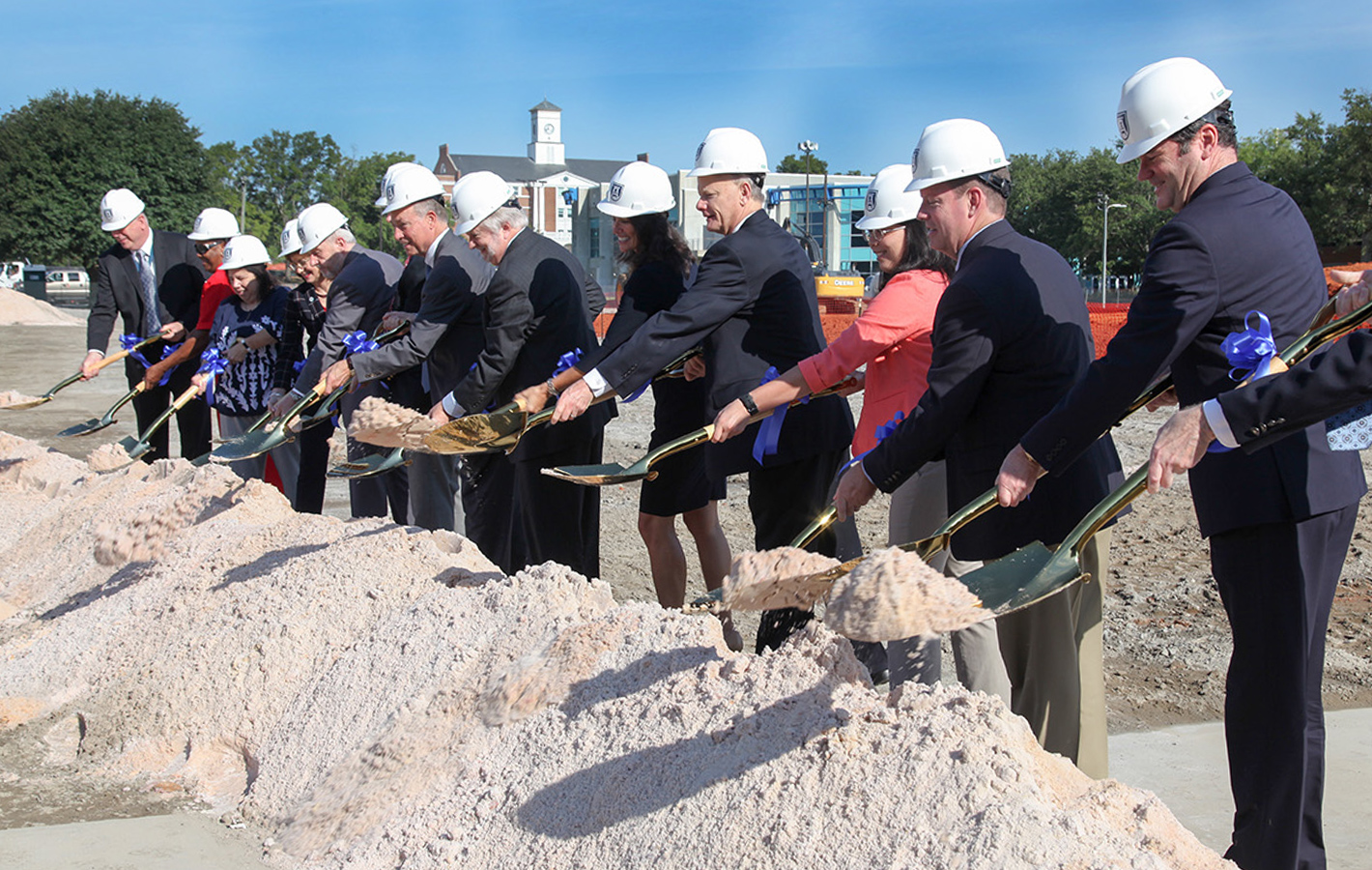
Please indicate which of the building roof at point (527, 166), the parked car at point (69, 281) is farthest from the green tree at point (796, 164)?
the parked car at point (69, 281)

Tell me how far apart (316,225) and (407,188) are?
39.7 inches

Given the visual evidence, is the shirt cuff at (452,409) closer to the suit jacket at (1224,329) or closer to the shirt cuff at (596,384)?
the shirt cuff at (596,384)

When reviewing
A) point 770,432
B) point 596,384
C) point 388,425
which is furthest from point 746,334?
point 388,425

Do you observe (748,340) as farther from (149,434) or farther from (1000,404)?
(149,434)

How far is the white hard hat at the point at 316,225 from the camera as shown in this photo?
6.10 meters

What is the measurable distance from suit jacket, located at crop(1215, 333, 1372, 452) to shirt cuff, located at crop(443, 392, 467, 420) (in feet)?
10.6

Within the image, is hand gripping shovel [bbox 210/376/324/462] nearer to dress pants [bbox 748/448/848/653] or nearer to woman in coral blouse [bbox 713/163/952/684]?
dress pants [bbox 748/448/848/653]

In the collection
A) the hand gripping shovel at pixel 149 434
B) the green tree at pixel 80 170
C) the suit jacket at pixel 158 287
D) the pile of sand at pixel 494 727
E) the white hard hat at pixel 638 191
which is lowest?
the pile of sand at pixel 494 727

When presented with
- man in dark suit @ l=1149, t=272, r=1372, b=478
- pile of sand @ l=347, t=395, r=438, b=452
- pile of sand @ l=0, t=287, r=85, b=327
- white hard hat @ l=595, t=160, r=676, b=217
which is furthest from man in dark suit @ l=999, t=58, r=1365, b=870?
pile of sand @ l=0, t=287, r=85, b=327

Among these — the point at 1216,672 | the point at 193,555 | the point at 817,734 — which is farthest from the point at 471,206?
the point at 1216,672

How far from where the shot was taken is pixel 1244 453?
2.42m

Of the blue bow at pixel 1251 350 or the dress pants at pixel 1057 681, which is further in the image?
the dress pants at pixel 1057 681

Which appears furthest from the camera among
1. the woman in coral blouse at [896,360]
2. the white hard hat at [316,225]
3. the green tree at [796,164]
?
the green tree at [796,164]

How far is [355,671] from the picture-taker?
3.60 metres
